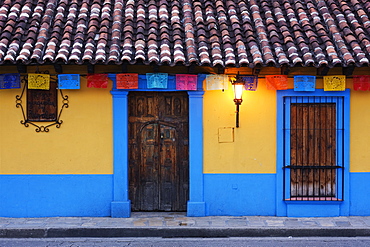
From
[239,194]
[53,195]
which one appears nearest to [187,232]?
[239,194]

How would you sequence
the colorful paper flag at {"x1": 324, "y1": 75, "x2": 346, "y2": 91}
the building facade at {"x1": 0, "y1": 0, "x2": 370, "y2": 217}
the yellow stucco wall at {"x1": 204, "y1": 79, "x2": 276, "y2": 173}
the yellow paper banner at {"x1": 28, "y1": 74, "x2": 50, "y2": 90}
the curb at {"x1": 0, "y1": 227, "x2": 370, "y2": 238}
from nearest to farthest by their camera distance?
the curb at {"x1": 0, "y1": 227, "x2": 370, "y2": 238} < the yellow paper banner at {"x1": 28, "y1": 74, "x2": 50, "y2": 90} < the colorful paper flag at {"x1": 324, "y1": 75, "x2": 346, "y2": 91} < the building facade at {"x1": 0, "y1": 0, "x2": 370, "y2": 217} < the yellow stucco wall at {"x1": 204, "y1": 79, "x2": 276, "y2": 173}

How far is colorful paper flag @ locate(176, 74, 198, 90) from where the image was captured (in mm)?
8164

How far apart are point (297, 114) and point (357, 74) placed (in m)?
1.30

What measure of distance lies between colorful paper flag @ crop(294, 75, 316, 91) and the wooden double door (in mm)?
2048

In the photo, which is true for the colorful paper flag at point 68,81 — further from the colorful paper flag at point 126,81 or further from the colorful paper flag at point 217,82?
the colorful paper flag at point 217,82

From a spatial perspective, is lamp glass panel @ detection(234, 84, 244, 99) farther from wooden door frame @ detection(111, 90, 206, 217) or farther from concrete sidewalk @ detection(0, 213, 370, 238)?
concrete sidewalk @ detection(0, 213, 370, 238)

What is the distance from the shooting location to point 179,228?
25.1 ft

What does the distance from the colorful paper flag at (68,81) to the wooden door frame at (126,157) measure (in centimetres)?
72

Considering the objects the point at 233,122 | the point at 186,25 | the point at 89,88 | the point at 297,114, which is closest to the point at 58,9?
the point at 89,88

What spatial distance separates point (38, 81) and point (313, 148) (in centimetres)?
519

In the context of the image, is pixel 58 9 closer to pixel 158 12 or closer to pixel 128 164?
pixel 158 12

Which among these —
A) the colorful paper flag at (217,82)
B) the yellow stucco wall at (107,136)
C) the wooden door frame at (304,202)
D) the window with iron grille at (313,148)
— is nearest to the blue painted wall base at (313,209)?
the wooden door frame at (304,202)

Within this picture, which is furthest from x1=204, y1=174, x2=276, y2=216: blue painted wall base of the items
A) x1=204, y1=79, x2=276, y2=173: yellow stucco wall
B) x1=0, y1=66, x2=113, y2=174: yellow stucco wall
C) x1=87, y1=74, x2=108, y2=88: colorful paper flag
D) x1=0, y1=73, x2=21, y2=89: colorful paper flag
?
x1=0, y1=73, x2=21, y2=89: colorful paper flag

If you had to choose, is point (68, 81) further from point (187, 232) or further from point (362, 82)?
point (362, 82)
